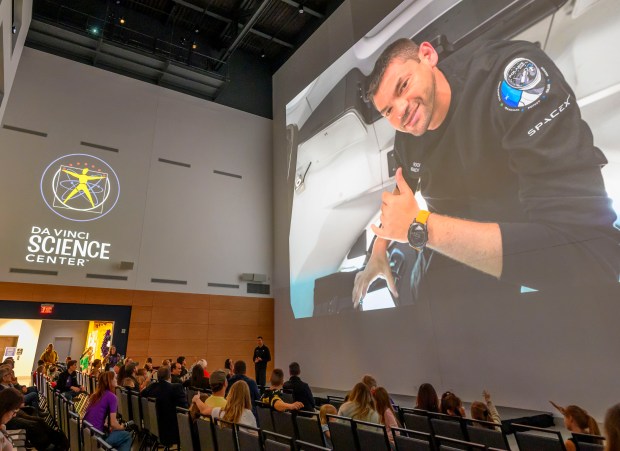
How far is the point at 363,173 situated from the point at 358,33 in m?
3.79

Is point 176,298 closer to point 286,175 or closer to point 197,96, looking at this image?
point 286,175

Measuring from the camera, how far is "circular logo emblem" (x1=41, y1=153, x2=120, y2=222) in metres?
9.45

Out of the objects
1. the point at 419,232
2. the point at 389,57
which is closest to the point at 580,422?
the point at 419,232

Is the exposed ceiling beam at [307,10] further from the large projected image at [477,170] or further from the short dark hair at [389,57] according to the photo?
the short dark hair at [389,57]

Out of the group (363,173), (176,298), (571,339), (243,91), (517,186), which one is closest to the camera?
(571,339)

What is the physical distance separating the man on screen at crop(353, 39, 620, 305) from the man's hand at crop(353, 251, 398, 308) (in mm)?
38

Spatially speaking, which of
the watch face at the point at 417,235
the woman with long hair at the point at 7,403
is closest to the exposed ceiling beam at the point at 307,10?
the watch face at the point at 417,235

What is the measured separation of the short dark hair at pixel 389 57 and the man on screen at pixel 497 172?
63 millimetres

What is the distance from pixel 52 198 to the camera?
940cm

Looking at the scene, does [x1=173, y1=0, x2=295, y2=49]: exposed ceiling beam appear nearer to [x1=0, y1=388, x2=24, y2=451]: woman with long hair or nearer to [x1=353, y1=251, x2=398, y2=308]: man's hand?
[x1=353, y1=251, x2=398, y2=308]: man's hand

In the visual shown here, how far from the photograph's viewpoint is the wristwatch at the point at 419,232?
6445 mm

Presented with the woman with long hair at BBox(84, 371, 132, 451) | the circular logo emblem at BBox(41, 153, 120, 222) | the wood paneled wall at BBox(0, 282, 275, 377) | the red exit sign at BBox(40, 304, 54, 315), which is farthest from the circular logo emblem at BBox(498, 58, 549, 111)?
the red exit sign at BBox(40, 304, 54, 315)

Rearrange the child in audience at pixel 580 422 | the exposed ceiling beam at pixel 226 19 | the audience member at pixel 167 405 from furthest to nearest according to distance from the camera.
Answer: the exposed ceiling beam at pixel 226 19, the audience member at pixel 167 405, the child in audience at pixel 580 422

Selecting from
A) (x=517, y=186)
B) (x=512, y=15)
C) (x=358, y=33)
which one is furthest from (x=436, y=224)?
(x=358, y=33)
